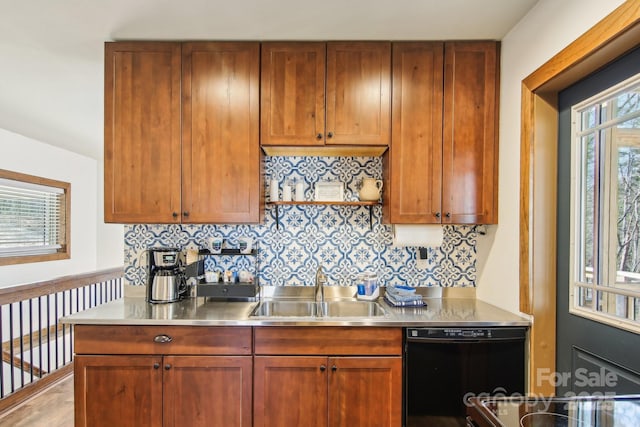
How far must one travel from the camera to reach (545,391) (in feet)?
5.67

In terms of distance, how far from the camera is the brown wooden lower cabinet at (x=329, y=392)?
5.76ft

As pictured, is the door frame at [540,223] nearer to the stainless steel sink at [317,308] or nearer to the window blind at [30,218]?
the stainless steel sink at [317,308]

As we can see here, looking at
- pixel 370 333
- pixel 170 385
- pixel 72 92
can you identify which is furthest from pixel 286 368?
pixel 72 92

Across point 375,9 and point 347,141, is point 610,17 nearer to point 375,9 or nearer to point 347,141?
point 375,9

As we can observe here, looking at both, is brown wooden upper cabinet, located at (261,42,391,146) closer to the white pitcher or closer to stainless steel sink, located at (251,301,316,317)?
the white pitcher

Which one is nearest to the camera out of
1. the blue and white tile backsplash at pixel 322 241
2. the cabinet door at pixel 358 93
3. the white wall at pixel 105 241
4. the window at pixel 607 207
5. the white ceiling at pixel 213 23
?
the window at pixel 607 207

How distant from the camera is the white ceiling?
1727mm

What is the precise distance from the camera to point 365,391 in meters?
1.76

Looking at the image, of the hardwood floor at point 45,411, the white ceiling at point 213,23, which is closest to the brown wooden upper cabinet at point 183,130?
the white ceiling at point 213,23

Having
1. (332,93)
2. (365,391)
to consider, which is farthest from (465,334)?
(332,93)

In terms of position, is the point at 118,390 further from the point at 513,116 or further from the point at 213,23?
the point at 513,116

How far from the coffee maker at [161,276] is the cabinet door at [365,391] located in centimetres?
113

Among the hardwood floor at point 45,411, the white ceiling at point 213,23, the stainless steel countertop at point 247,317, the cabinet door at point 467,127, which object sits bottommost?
the hardwood floor at point 45,411

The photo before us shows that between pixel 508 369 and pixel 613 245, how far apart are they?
82cm
